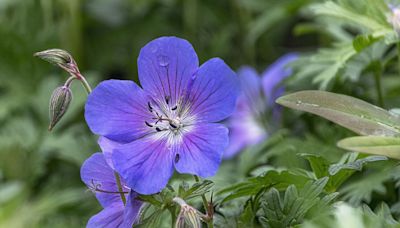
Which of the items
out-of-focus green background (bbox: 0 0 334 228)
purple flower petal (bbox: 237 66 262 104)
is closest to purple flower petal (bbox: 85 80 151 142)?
out-of-focus green background (bbox: 0 0 334 228)

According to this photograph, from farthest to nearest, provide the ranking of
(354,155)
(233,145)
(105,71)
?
(105,71), (233,145), (354,155)

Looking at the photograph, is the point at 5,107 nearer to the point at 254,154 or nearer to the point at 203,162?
the point at 254,154

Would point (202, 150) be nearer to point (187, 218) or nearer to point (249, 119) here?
point (187, 218)

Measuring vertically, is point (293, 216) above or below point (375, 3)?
below

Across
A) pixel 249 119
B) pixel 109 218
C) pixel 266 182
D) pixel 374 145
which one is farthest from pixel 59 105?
pixel 249 119

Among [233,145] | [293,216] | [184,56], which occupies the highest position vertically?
[184,56]

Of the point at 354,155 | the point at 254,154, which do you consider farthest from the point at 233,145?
the point at 354,155

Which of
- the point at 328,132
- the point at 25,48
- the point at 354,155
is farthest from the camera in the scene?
the point at 25,48
